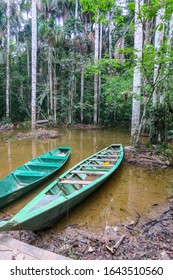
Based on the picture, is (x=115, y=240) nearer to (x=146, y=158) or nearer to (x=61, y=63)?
(x=146, y=158)

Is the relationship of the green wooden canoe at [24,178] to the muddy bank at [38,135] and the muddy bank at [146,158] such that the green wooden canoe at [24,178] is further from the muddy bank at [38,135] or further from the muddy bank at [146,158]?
the muddy bank at [38,135]

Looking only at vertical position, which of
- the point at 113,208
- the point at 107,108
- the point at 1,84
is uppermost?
the point at 1,84

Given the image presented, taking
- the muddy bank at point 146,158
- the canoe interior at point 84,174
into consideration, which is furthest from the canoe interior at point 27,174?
the muddy bank at point 146,158

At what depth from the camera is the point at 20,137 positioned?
9.88 m

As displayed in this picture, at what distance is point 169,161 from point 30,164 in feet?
13.7

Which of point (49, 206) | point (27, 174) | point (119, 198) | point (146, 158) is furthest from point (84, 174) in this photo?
point (146, 158)

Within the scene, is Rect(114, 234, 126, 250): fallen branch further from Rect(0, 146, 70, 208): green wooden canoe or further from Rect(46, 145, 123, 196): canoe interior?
Rect(0, 146, 70, 208): green wooden canoe

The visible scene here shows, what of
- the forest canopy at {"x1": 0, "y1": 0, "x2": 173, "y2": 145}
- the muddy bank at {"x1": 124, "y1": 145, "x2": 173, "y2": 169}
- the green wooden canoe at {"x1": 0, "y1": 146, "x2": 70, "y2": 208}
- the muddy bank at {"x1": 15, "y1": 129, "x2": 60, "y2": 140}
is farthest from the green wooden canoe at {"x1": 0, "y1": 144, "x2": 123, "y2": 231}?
the forest canopy at {"x1": 0, "y1": 0, "x2": 173, "y2": 145}

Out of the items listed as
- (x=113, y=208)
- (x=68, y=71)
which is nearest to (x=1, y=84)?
(x=68, y=71)

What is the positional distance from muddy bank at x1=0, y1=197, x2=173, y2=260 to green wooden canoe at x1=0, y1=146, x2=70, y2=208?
2.60ft

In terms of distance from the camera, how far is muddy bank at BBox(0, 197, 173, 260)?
231cm

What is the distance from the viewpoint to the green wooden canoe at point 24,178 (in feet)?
11.2

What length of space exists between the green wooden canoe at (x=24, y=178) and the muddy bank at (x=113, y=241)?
0.79 meters
